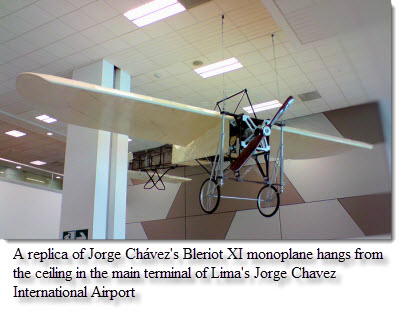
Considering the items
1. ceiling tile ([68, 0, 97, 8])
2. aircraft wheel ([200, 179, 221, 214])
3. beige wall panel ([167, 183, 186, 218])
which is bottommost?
aircraft wheel ([200, 179, 221, 214])

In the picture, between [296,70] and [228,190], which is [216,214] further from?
[296,70]

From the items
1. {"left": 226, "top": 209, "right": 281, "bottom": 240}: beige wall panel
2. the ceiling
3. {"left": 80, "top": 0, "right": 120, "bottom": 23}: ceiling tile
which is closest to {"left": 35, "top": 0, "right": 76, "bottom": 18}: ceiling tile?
the ceiling

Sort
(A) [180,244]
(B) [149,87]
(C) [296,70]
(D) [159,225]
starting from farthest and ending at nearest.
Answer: (D) [159,225] → (B) [149,87] → (C) [296,70] → (A) [180,244]

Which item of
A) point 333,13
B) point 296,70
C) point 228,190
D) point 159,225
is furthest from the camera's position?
point 159,225

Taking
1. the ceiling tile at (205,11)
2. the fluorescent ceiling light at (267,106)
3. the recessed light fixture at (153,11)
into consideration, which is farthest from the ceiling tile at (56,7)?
the fluorescent ceiling light at (267,106)

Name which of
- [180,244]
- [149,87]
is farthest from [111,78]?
[180,244]

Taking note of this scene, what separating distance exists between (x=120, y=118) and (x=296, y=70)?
14.2ft

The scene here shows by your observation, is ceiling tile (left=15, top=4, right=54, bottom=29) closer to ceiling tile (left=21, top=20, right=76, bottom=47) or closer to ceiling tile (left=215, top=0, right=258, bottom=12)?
ceiling tile (left=21, top=20, right=76, bottom=47)

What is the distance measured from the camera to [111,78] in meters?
8.40

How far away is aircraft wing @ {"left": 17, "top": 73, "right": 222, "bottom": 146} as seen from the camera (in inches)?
213

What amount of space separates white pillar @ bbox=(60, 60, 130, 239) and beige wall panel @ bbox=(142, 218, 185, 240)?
506 cm

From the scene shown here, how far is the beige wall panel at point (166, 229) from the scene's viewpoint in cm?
1272

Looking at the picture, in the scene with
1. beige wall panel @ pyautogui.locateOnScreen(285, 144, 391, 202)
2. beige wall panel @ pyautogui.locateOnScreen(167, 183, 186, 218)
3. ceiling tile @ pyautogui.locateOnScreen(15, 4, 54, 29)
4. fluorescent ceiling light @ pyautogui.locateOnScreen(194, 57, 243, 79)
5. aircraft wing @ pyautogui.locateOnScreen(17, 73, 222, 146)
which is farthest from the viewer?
beige wall panel @ pyautogui.locateOnScreen(167, 183, 186, 218)

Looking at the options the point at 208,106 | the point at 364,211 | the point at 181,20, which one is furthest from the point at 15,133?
the point at 364,211
